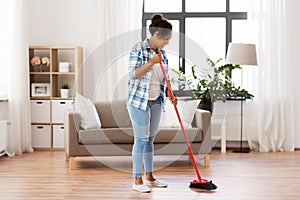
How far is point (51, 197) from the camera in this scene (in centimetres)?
389

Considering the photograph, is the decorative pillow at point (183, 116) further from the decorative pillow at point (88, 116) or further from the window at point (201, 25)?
the window at point (201, 25)

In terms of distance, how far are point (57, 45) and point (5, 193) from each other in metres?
2.94

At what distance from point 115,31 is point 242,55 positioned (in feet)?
5.03

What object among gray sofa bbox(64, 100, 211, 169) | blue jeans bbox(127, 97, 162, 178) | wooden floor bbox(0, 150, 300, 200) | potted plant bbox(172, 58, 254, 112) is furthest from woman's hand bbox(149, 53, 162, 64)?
potted plant bbox(172, 58, 254, 112)

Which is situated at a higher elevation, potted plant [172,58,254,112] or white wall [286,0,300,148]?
white wall [286,0,300,148]

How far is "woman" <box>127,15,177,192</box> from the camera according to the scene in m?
4.02

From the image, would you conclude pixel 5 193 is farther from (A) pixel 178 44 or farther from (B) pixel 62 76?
(A) pixel 178 44

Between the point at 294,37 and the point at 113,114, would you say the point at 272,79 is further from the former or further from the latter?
the point at 113,114

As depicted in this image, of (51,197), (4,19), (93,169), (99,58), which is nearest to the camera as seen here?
(51,197)

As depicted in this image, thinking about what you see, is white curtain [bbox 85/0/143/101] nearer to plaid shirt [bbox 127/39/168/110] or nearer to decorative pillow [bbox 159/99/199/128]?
decorative pillow [bbox 159/99/199/128]

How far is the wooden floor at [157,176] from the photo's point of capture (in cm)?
402

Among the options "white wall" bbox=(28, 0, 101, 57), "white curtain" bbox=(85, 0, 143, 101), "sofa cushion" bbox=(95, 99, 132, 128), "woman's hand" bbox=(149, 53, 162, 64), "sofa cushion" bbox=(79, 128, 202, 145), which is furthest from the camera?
"white wall" bbox=(28, 0, 101, 57)

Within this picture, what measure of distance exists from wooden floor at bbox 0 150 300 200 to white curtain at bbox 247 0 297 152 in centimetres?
35

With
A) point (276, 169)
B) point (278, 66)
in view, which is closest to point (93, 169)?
point (276, 169)
